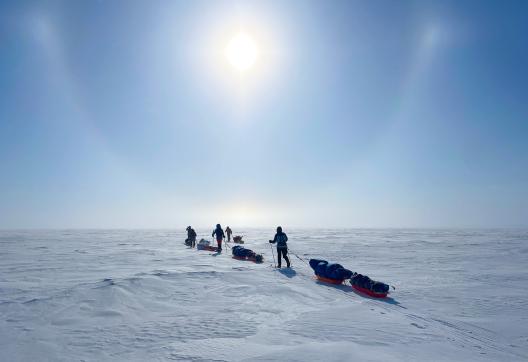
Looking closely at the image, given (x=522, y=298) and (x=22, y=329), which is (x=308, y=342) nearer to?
(x=22, y=329)

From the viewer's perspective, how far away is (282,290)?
33.5 feet

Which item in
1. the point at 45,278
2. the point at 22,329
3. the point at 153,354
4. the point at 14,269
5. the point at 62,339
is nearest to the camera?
the point at 153,354

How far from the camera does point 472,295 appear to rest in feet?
38.2

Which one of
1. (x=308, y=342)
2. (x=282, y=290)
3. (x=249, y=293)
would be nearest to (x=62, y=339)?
(x=308, y=342)

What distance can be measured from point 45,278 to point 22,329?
552 centimetres

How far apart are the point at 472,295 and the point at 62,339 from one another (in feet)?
41.0

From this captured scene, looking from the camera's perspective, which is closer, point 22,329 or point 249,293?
point 22,329

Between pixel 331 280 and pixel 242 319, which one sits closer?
pixel 242 319

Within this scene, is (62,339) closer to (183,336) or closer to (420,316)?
(183,336)

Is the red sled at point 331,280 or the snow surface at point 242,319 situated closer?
the snow surface at point 242,319

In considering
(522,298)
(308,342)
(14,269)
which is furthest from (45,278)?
(522,298)

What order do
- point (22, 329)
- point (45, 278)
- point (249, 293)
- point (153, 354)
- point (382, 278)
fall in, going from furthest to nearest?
1. point (382, 278)
2. point (45, 278)
3. point (249, 293)
4. point (22, 329)
5. point (153, 354)

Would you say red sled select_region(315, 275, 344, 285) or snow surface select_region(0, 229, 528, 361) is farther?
red sled select_region(315, 275, 344, 285)

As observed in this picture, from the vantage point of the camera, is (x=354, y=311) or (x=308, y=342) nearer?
(x=308, y=342)
